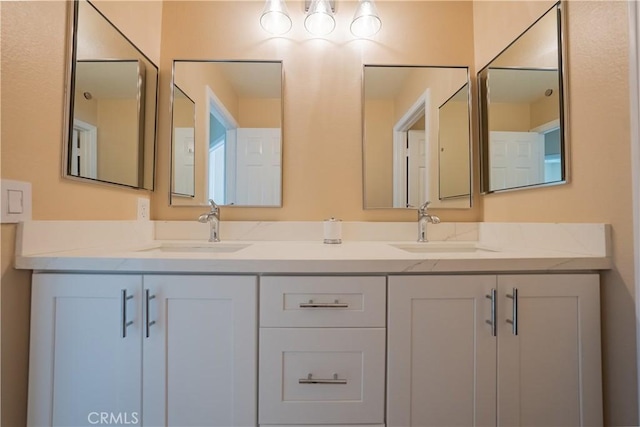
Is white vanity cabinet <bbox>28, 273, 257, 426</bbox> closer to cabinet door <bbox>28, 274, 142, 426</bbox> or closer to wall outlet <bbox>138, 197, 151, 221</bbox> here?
cabinet door <bbox>28, 274, 142, 426</bbox>

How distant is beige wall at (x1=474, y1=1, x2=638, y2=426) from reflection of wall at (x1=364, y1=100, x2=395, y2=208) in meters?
0.67

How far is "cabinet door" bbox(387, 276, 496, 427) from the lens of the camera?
2.69ft

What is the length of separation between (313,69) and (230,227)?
92 cm

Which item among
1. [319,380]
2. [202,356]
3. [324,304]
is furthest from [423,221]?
[202,356]

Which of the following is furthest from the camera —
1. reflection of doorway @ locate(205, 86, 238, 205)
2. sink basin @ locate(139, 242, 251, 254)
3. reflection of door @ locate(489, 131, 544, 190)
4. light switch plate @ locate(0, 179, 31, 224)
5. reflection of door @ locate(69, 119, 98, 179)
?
reflection of doorway @ locate(205, 86, 238, 205)

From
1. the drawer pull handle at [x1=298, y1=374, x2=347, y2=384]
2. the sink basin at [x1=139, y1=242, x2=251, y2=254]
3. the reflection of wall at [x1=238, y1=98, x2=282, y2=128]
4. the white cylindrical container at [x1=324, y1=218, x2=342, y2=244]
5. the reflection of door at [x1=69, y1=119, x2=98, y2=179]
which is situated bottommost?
the drawer pull handle at [x1=298, y1=374, x2=347, y2=384]

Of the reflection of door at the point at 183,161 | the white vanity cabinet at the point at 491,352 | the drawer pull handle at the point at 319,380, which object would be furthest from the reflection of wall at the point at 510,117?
the reflection of door at the point at 183,161

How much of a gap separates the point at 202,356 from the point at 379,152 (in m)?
1.15

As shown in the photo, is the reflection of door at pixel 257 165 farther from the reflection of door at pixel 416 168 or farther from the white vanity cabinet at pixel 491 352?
the white vanity cabinet at pixel 491 352

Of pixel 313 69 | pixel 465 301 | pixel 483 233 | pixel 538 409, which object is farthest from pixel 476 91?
pixel 538 409

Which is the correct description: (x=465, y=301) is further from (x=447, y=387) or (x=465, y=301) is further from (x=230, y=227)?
(x=230, y=227)

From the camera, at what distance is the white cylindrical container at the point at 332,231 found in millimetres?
1300

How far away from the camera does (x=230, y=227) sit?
139 centimetres

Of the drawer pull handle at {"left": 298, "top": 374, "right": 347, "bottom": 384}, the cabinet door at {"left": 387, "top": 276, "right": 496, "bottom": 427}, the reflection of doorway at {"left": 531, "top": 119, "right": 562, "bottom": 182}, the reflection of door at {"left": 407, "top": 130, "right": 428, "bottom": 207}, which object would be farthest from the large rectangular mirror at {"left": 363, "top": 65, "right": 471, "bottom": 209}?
the drawer pull handle at {"left": 298, "top": 374, "right": 347, "bottom": 384}
